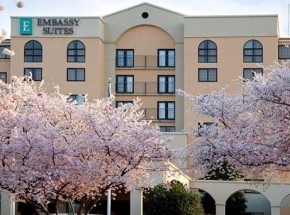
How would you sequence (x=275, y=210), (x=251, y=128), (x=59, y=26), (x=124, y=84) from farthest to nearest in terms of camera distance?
(x=124, y=84) → (x=59, y=26) → (x=275, y=210) → (x=251, y=128)

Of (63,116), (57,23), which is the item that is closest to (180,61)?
(57,23)

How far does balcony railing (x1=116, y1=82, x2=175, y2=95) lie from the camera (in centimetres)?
6500

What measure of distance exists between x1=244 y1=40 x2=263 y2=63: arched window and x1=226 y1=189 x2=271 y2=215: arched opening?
11.7m

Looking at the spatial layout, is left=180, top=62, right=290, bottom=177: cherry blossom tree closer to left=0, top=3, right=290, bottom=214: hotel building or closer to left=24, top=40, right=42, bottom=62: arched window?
left=0, top=3, right=290, bottom=214: hotel building

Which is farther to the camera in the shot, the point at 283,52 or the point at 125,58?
the point at 125,58

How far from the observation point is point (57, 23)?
63219 millimetres

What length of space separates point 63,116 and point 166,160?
3847mm

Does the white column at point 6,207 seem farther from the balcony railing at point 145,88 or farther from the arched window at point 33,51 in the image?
the balcony railing at point 145,88

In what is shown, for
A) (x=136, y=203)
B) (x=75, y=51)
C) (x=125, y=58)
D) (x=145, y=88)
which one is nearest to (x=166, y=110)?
(x=145, y=88)

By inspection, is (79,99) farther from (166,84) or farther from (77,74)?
(166,84)

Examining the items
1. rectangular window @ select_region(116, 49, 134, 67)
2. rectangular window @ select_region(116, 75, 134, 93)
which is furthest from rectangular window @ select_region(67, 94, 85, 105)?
rectangular window @ select_region(116, 49, 134, 67)

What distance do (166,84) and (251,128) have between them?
134 feet

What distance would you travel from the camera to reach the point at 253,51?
62688mm

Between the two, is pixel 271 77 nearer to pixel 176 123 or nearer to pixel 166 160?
pixel 166 160
